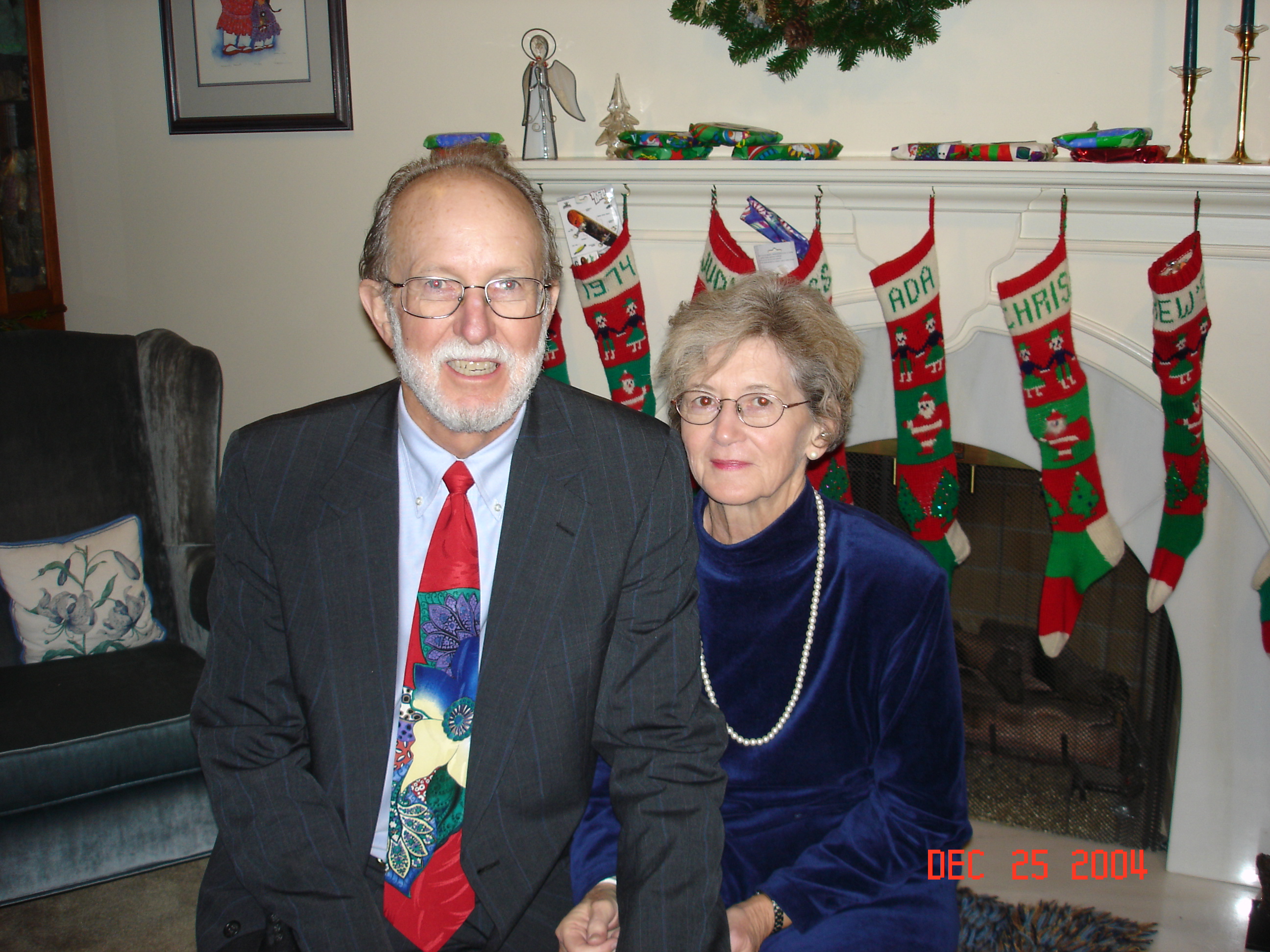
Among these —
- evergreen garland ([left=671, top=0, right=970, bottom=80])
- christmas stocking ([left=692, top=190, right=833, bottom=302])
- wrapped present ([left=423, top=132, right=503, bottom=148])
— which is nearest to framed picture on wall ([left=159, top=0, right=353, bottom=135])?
wrapped present ([left=423, top=132, right=503, bottom=148])

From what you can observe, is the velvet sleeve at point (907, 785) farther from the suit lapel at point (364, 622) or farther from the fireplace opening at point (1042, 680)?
the fireplace opening at point (1042, 680)

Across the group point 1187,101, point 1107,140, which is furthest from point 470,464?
point 1187,101

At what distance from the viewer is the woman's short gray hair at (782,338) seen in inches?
51.5

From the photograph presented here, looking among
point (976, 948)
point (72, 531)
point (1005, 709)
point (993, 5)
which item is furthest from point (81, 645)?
point (993, 5)

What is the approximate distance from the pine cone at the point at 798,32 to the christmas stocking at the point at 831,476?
0.89 m

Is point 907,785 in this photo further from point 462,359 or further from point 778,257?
point 778,257

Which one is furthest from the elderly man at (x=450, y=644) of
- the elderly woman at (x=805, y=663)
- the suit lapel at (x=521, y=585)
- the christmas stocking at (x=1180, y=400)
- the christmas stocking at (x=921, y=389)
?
the christmas stocking at (x=1180, y=400)

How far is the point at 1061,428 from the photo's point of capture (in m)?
2.01

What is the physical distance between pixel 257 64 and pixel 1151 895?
3.15 m

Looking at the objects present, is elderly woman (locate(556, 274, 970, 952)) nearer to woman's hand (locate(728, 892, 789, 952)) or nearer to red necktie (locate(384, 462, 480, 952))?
woman's hand (locate(728, 892, 789, 952))

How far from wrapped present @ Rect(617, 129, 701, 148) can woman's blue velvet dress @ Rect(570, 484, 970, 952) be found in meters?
1.13

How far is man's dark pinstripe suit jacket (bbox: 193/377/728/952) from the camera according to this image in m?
1.10

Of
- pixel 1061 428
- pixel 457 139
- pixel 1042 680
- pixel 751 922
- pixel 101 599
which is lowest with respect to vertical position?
pixel 1042 680

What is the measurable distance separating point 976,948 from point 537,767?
1.37 metres
